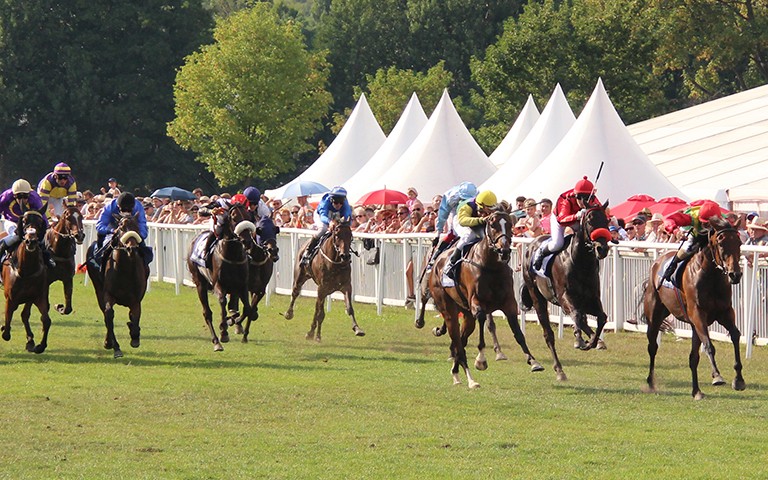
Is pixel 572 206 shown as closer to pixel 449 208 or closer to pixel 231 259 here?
pixel 449 208

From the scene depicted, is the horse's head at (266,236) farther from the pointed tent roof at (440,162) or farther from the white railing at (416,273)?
the pointed tent roof at (440,162)

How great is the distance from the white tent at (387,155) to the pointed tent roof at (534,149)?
144 inches

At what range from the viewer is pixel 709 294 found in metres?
14.4

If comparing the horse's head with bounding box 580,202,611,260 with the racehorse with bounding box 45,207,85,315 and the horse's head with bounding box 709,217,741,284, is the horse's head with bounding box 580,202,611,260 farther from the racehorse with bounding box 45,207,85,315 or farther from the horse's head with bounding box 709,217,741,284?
the racehorse with bounding box 45,207,85,315

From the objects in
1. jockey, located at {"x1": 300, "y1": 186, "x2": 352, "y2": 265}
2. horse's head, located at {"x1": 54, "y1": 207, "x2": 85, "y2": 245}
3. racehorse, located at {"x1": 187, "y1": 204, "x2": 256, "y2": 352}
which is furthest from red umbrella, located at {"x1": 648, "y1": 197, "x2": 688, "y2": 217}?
horse's head, located at {"x1": 54, "y1": 207, "x2": 85, "y2": 245}

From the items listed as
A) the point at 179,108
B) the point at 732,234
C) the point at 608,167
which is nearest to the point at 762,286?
the point at 732,234

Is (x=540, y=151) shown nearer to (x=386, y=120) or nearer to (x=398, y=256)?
(x=398, y=256)

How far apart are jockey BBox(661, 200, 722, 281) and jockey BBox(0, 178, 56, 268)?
25.3ft

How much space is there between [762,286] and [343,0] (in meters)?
70.3

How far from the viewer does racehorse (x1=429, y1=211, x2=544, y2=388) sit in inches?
591

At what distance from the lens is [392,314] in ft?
80.5

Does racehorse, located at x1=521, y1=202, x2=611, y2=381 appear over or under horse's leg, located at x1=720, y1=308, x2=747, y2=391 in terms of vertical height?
over

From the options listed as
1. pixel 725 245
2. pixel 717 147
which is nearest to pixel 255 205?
pixel 725 245

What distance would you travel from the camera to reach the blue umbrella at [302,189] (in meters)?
35.8
